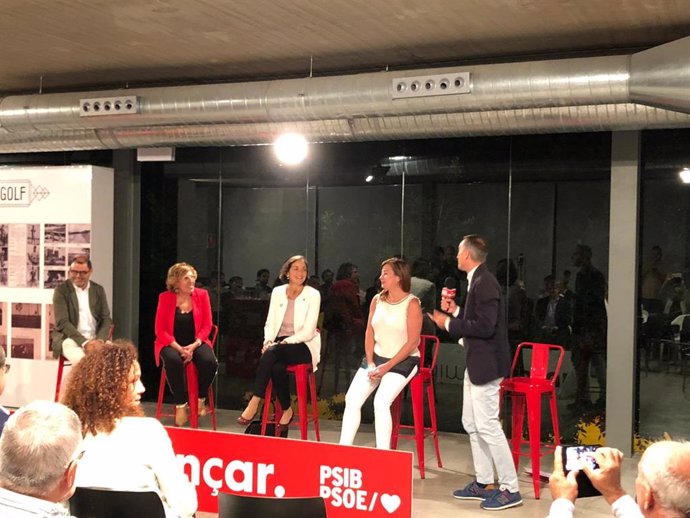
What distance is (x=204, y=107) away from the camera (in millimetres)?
6188

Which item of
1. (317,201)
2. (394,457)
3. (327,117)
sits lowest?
(394,457)

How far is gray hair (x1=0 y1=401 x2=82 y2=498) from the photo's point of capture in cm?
195

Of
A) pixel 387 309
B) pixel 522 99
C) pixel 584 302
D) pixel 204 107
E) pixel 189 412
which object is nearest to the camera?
pixel 522 99

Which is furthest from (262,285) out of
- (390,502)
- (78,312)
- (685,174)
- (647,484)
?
(647,484)

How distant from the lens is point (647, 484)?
1973 mm

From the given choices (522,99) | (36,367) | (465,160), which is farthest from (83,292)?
(522,99)

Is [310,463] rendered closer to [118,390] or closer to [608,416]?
[118,390]

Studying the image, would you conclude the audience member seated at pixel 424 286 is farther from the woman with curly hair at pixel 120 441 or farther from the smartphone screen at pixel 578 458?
the smartphone screen at pixel 578 458

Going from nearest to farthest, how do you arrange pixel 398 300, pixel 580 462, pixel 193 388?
pixel 580 462 → pixel 398 300 → pixel 193 388

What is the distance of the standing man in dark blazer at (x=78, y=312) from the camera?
6781mm

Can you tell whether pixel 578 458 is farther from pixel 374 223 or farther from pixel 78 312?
→ pixel 78 312

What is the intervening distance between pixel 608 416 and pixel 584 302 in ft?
2.87

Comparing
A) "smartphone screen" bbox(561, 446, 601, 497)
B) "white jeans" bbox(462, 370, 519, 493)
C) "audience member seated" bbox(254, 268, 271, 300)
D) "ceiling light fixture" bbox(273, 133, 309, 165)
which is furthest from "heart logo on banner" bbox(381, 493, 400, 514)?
"audience member seated" bbox(254, 268, 271, 300)

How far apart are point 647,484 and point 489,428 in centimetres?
302
